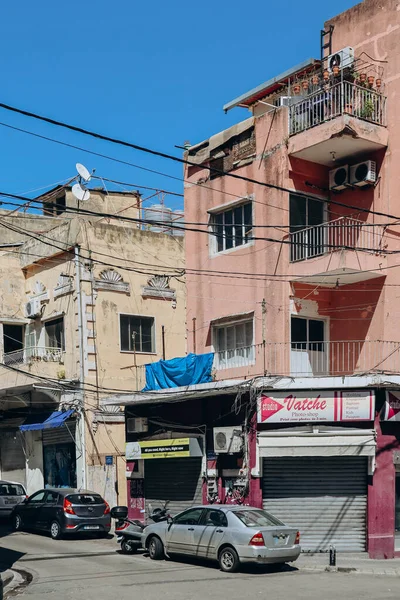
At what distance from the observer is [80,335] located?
28.9m

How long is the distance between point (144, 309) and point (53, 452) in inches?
258

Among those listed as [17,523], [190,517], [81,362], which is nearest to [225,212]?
[81,362]

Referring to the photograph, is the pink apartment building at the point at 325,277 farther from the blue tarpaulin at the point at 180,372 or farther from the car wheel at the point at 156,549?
the car wheel at the point at 156,549

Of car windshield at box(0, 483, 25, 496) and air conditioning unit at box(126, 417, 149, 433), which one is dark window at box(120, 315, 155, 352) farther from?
car windshield at box(0, 483, 25, 496)

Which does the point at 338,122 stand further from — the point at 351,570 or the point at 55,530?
the point at 55,530

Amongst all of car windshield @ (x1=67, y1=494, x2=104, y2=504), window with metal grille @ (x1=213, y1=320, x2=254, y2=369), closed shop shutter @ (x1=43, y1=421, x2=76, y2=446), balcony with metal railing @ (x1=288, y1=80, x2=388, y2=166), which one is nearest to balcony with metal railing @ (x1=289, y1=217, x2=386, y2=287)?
balcony with metal railing @ (x1=288, y1=80, x2=388, y2=166)

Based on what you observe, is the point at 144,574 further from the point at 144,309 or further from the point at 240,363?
the point at 144,309

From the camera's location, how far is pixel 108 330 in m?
29.6

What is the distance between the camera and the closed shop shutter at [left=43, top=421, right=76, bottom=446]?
2956 cm

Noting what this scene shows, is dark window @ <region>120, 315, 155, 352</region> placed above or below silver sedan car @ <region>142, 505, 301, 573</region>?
above

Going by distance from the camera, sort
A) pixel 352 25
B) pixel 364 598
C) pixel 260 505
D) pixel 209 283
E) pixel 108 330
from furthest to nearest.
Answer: pixel 108 330 → pixel 209 283 → pixel 352 25 → pixel 260 505 → pixel 364 598

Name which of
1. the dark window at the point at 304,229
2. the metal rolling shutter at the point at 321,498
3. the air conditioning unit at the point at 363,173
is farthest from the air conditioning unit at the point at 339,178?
the metal rolling shutter at the point at 321,498

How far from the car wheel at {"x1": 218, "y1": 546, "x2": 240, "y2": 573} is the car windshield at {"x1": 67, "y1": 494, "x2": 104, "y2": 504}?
7798 mm

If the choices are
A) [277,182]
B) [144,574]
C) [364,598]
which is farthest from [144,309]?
[364,598]
